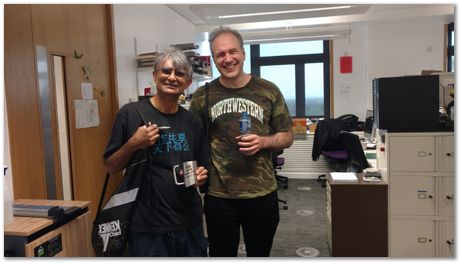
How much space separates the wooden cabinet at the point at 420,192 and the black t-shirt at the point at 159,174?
182 centimetres

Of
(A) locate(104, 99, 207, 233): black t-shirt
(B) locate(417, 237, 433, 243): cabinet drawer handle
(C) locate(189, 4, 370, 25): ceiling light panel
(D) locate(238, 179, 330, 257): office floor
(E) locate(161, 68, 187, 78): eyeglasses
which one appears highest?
(C) locate(189, 4, 370, 25): ceiling light panel

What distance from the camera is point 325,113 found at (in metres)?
6.26

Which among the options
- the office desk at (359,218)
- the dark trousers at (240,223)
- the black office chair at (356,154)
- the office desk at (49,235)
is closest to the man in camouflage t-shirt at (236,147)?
the dark trousers at (240,223)

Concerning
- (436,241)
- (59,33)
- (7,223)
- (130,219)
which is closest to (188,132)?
(130,219)

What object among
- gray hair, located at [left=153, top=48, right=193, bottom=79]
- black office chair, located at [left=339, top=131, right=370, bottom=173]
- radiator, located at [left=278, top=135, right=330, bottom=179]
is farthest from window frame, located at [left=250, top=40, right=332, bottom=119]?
gray hair, located at [left=153, top=48, right=193, bottom=79]

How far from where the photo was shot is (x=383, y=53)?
5.78 m

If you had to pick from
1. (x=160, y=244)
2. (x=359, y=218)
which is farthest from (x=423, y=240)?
(x=160, y=244)

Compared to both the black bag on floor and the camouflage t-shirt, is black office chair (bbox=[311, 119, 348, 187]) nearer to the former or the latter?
the camouflage t-shirt

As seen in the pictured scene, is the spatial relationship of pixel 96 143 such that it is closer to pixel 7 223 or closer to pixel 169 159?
pixel 7 223

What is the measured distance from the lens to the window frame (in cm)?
614

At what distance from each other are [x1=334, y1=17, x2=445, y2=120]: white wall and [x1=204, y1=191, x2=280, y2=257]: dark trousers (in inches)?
185

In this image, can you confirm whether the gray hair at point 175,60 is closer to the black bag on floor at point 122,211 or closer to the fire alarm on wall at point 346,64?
the black bag on floor at point 122,211

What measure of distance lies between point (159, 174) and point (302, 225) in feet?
8.66

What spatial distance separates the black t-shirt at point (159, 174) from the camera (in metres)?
1.35
